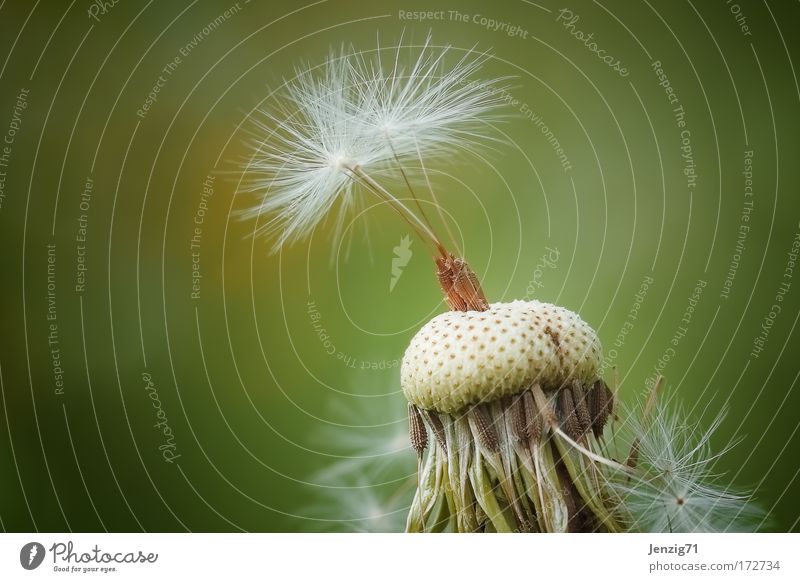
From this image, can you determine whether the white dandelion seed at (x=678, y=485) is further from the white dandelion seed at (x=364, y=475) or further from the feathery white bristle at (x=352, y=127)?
the feathery white bristle at (x=352, y=127)

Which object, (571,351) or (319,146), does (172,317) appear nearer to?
(319,146)

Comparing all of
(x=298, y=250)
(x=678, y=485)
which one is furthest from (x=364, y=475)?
(x=678, y=485)

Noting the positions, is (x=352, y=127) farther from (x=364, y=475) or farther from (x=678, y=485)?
(x=678, y=485)

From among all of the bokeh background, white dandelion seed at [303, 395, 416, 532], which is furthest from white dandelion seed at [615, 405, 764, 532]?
white dandelion seed at [303, 395, 416, 532]

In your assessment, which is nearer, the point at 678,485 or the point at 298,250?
the point at 678,485

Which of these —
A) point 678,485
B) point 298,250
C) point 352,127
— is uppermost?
point 352,127
